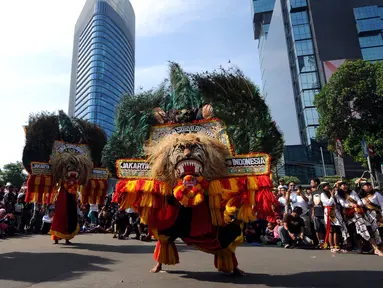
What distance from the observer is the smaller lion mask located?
24.2ft

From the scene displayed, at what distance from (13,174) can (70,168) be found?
39310mm

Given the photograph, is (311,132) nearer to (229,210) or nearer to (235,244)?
(235,244)

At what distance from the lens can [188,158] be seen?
3.97 metres

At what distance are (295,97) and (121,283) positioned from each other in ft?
142

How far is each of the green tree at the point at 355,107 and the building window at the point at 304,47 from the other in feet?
62.5

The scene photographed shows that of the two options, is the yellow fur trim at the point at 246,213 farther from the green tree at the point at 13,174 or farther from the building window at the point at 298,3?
the building window at the point at 298,3

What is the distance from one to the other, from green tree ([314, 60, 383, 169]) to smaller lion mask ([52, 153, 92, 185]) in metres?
20.1

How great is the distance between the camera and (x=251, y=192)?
3877 mm

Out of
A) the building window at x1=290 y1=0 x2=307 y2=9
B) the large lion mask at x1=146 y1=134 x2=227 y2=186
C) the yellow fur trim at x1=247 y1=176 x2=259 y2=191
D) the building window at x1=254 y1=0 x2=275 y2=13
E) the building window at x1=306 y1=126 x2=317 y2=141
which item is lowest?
the yellow fur trim at x1=247 y1=176 x2=259 y2=191

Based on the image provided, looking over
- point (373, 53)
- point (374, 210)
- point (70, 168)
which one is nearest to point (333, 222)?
point (374, 210)

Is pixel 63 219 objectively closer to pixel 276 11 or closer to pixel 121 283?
pixel 121 283

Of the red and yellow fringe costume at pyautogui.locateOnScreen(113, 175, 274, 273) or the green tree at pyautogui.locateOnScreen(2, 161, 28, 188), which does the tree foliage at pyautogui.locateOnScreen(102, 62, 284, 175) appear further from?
the green tree at pyautogui.locateOnScreen(2, 161, 28, 188)

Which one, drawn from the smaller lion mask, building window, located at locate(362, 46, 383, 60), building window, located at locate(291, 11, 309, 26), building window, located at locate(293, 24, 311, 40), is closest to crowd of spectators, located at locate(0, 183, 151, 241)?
the smaller lion mask

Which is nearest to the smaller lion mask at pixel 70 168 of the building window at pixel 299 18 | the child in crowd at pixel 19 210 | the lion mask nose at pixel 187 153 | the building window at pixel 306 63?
the lion mask nose at pixel 187 153
